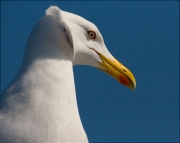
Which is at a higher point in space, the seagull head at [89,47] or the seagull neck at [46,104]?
the seagull head at [89,47]

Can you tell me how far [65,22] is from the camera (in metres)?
8.55

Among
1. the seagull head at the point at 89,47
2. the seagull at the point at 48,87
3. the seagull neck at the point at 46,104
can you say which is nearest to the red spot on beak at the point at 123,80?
the seagull head at the point at 89,47

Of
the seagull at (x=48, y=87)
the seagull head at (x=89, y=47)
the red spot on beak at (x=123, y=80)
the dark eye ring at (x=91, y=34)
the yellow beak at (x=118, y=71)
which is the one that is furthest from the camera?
the red spot on beak at (x=123, y=80)

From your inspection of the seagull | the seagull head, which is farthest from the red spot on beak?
the seagull

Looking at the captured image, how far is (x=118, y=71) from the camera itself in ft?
31.1

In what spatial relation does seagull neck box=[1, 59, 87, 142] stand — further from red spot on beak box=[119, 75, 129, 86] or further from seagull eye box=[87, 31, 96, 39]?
red spot on beak box=[119, 75, 129, 86]

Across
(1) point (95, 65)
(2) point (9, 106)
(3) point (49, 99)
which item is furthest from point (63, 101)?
(1) point (95, 65)

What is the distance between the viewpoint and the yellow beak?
9398mm

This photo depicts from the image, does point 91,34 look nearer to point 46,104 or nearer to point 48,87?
point 48,87

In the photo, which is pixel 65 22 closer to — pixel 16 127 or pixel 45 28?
pixel 45 28

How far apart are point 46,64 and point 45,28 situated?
599 millimetres

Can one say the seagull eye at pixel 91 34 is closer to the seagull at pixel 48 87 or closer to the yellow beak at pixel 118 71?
the seagull at pixel 48 87

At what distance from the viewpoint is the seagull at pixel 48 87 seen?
25.2 ft

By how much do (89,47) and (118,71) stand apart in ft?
2.25
